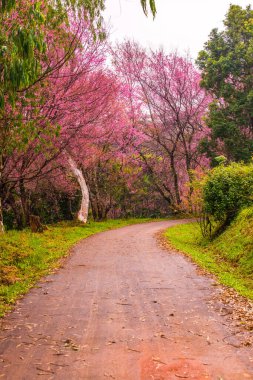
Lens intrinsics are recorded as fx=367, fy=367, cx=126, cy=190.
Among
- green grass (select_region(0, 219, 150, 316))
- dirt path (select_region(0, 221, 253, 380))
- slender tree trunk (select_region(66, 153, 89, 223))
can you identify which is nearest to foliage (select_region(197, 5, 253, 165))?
slender tree trunk (select_region(66, 153, 89, 223))

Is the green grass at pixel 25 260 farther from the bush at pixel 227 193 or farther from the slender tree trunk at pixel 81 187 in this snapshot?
the slender tree trunk at pixel 81 187

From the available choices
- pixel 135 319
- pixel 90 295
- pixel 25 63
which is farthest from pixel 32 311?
pixel 25 63

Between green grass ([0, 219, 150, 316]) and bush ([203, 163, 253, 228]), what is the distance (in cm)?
619

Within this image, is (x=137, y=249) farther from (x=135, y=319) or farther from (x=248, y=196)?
Answer: (x=135, y=319)

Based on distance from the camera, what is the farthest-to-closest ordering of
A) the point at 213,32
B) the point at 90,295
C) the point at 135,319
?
the point at 213,32
the point at 90,295
the point at 135,319

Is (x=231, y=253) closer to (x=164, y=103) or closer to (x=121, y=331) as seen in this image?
(x=121, y=331)

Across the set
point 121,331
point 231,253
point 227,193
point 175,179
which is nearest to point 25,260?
point 121,331

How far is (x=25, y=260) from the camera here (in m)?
11.4

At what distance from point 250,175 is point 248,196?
906mm

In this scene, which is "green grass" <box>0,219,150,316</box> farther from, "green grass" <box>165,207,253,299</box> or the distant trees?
the distant trees

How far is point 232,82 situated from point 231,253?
1932 centimetres

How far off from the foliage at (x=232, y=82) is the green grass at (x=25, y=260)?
15055 millimetres

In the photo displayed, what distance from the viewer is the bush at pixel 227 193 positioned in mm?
14984

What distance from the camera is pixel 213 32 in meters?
28.3
